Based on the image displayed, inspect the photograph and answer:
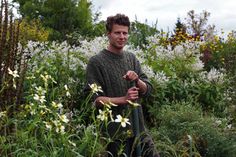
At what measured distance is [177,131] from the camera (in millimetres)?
5691

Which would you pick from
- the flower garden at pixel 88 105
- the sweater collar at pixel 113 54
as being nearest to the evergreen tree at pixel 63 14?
the flower garden at pixel 88 105

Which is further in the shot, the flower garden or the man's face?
the man's face

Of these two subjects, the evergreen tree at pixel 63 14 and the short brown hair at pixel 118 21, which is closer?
the short brown hair at pixel 118 21

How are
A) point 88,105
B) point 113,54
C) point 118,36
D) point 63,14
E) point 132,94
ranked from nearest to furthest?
point 132,94, point 118,36, point 113,54, point 88,105, point 63,14

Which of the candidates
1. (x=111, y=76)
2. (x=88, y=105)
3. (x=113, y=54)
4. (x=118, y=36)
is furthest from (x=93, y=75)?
(x=88, y=105)

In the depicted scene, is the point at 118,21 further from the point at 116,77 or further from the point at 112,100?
the point at 112,100

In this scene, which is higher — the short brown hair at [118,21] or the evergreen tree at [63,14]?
the evergreen tree at [63,14]

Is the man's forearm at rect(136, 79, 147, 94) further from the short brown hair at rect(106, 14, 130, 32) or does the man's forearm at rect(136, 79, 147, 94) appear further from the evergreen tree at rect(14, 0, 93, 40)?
the evergreen tree at rect(14, 0, 93, 40)

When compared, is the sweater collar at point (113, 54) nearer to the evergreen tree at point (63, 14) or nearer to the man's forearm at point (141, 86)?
the man's forearm at point (141, 86)

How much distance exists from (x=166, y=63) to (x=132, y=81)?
13.3ft

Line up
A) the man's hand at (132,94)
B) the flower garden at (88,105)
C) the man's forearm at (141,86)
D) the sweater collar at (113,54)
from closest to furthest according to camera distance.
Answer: the flower garden at (88,105), the man's hand at (132,94), the man's forearm at (141,86), the sweater collar at (113,54)

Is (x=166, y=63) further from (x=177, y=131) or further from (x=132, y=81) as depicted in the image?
(x=132, y=81)

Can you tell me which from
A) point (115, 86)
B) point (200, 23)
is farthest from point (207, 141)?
point (200, 23)

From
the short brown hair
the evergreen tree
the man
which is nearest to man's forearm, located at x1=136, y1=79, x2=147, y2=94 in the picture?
the man
